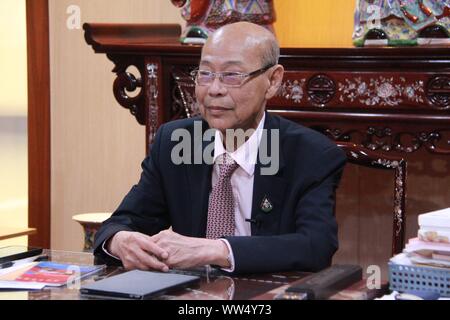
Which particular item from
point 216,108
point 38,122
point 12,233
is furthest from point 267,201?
point 38,122

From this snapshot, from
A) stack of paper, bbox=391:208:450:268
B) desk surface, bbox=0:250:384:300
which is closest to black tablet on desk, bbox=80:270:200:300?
desk surface, bbox=0:250:384:300

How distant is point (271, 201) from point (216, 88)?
368 mm

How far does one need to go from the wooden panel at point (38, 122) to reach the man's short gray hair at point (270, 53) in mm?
2329

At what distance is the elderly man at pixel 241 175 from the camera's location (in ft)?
7.71

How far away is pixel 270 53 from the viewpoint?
2457 millimetres

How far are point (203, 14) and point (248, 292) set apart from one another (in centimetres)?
167

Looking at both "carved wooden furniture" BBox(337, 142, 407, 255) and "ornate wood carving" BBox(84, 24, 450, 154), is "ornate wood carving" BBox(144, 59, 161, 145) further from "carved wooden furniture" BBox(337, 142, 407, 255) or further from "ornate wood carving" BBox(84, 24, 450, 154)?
"carved wooden furniture" BBox(337, 142, 407, 255)

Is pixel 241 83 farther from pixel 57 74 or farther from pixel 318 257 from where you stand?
pixel 57 74

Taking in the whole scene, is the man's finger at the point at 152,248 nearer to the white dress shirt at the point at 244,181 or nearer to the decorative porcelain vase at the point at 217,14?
the white dress shirt at the point at 244,181

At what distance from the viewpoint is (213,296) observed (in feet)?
5.70

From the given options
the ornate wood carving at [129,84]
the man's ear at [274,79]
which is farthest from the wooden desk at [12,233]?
the man's ear at [274,79]

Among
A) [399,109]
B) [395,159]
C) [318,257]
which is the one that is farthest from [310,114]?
[318,257]

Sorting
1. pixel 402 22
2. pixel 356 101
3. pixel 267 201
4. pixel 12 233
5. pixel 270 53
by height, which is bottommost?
pixel 12 233

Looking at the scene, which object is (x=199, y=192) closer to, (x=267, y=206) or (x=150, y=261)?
(x=267, y=206)
